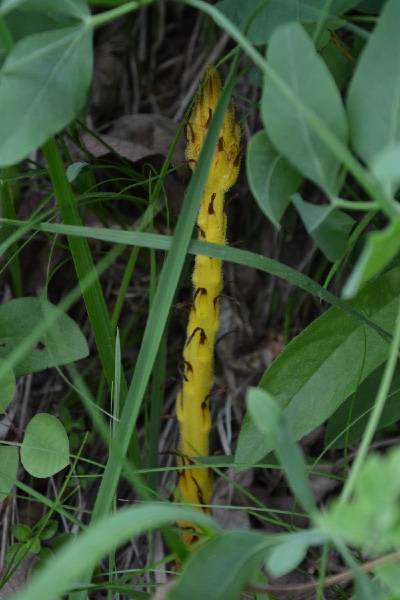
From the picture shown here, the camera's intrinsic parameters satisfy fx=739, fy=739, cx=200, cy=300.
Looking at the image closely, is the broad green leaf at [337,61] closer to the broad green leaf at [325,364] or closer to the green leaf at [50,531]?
the broad green leaf at [325,364]

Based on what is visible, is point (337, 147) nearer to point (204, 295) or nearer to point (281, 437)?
point (281, 437)

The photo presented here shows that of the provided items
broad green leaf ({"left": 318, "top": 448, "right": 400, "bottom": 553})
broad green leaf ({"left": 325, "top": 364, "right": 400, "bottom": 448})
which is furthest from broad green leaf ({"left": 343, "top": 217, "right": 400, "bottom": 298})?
broad green leaf ({"left": 325, "top": 364, "right": 400, "bottom": 448})

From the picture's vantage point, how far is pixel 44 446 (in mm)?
1040

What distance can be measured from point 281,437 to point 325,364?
43cm

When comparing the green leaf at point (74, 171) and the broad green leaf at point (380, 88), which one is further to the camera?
the green leaf at point (74, 171)

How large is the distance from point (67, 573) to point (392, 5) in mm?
597

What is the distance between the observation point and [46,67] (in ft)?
2.69

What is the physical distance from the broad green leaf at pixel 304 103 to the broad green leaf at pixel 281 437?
0.24 m

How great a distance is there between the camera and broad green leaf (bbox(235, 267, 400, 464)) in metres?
1.05

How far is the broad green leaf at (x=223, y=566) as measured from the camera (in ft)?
2.15

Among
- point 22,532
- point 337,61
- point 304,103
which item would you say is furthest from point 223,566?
point 337,61

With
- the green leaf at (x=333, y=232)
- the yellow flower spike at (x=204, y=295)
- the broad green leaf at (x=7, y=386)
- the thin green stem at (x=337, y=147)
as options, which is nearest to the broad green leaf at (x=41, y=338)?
the broad green leaf at (x=7, y=386)

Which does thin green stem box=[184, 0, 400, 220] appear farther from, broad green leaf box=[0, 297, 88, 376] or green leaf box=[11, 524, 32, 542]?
green leaf box=[11, 524, 32, 542]

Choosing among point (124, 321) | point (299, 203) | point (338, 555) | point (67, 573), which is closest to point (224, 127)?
point (299, 203)
